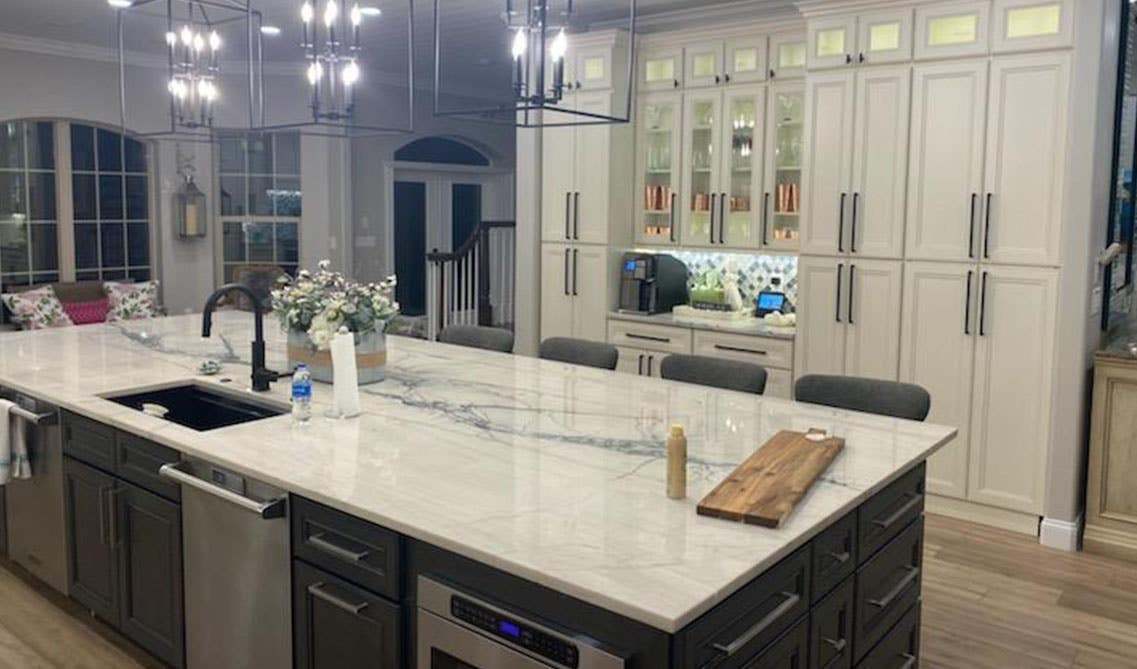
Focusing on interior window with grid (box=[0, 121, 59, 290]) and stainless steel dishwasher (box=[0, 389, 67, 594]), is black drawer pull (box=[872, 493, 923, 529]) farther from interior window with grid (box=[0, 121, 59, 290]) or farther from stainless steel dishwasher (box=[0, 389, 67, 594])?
interior window with grid (box=[0, 121, 59, 290])

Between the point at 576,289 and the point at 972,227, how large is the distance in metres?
2.62

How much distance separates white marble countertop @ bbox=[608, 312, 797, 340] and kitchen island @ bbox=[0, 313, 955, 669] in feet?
6.00

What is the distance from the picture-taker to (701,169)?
6035mm

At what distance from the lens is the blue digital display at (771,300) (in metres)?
5.95

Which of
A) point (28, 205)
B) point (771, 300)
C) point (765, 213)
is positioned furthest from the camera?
point (28, 205)

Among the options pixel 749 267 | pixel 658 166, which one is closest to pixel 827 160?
pixel 749 267

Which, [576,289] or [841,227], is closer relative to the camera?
[841,227]

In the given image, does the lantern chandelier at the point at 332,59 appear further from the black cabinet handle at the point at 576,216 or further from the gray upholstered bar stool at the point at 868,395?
the black cabinet handle at the point at 576,216

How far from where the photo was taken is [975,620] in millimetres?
3758

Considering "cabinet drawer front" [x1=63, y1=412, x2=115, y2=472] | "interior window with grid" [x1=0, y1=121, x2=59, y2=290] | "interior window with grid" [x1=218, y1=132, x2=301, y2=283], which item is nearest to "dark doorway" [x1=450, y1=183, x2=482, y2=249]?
"interior window with grid" [x1=218, y1=132, x2=301, y2=283]

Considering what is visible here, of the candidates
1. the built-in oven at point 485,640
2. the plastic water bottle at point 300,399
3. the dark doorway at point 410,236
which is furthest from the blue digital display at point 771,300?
the dark doorway at point 410,236

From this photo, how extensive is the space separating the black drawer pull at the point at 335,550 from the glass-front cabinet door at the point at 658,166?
4.14 meters

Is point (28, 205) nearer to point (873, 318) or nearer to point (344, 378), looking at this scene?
point (344, 378)

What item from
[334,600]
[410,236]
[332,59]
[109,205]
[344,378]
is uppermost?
[332,59]
